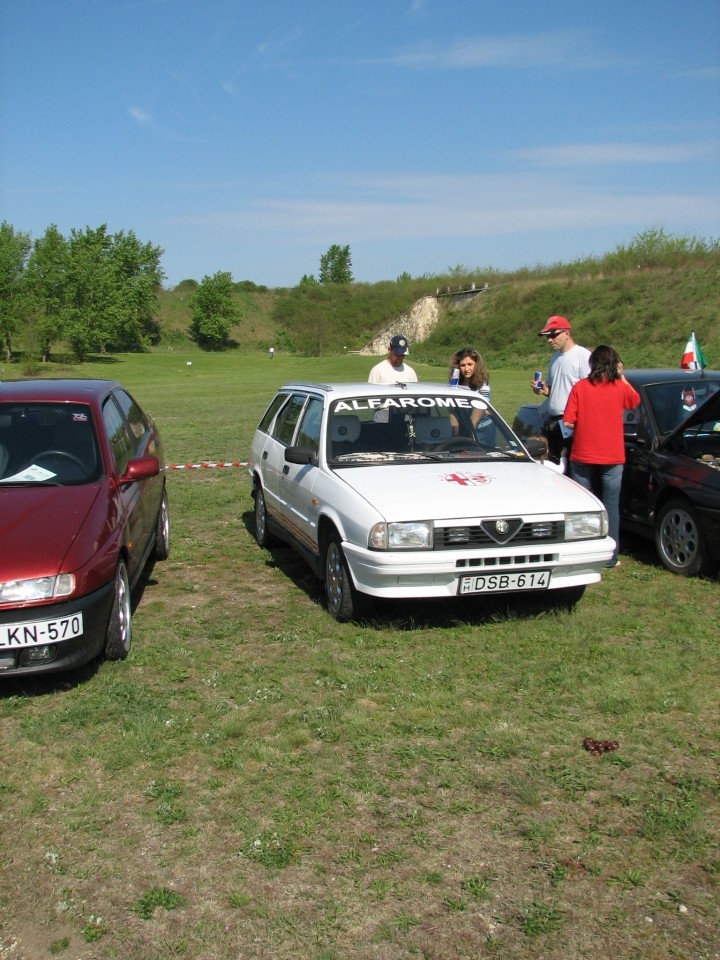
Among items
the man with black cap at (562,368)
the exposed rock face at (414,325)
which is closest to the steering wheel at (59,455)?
the man with black cap at (562,368)

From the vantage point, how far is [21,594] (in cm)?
475

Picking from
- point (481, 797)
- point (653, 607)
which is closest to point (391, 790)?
point (481, 797)

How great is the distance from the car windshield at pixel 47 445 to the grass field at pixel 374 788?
1227 millimetres

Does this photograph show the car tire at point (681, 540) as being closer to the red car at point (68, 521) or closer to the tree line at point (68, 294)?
the red car at point (68, 521)

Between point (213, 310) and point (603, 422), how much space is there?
8353 cm

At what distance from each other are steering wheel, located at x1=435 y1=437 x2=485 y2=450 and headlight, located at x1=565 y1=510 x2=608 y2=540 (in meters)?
1.27

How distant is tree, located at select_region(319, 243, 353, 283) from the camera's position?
388 feet

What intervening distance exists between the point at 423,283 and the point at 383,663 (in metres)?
86.1

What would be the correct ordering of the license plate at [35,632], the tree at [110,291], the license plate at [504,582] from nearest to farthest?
the license plate at [35,632]
the license plate at [504,582]
the tree at [110,291]

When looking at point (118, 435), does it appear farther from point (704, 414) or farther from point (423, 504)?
point (704, 414)

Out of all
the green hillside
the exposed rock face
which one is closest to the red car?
the green hillside

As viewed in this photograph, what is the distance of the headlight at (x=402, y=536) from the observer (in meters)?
5.72

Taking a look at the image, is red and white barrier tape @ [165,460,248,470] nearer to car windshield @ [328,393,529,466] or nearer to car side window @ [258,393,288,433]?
car side window @ [258,393,288,433]

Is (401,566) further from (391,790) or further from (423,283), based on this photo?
(423,283)
